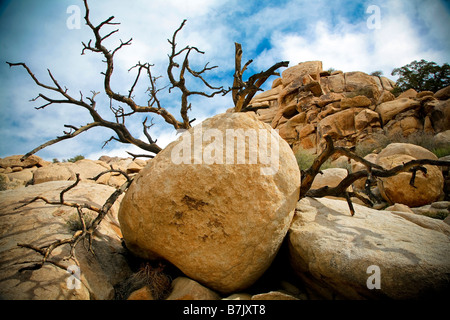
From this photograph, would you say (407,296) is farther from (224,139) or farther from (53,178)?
(53,178)

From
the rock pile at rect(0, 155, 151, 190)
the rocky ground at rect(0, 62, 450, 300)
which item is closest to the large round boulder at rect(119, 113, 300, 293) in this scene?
the rocky ground at rect(0, 62, 450, 300)

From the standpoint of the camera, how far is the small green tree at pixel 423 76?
1733 cm

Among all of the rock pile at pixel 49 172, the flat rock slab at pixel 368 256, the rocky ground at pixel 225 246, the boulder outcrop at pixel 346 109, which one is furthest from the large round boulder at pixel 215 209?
the boulder outcrop at pixel 346 109

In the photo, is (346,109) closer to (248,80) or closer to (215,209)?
(248,80)

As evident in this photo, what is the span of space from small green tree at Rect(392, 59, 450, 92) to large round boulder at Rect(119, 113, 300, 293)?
77.3 ft

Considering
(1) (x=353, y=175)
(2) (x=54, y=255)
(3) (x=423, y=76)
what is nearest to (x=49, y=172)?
(2) (x=54, y=255)

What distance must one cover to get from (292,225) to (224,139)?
174 cm

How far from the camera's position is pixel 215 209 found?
8.26ft

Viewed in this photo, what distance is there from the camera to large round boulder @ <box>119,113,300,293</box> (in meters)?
2.51

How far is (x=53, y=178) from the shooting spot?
331 inches

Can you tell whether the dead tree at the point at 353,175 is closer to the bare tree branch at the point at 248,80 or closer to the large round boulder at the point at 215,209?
the large round boulder at the point at 215,209

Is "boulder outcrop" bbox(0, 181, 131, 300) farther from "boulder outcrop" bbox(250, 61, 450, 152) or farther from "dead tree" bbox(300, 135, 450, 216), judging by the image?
"boulder outcrop" bbox(250, 61, 450, 152)

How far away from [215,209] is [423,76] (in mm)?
25423
